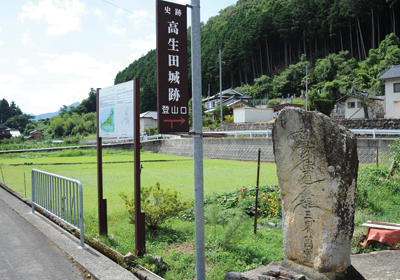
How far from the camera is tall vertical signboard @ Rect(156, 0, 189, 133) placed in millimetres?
4066

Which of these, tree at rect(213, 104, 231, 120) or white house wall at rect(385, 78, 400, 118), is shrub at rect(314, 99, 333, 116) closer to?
white house wall at rect(385, 78, 400, 118)

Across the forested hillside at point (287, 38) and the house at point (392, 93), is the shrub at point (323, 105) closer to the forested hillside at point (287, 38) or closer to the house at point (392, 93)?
the house at point (392, 93)

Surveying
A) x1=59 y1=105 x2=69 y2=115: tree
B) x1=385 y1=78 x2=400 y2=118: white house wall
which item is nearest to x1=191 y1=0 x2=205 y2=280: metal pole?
x1=385 y1=78 x2=400 y2=118: white house wall

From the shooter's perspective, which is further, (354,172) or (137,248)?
(137,248)

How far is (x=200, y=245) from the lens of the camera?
13.1ft

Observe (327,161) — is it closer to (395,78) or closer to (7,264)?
(7,264)

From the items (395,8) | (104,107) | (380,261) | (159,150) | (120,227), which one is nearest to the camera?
(380,261)

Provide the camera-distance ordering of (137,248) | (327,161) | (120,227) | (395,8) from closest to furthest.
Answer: (327,161) < (137,248) < (120,227) < (395,8)

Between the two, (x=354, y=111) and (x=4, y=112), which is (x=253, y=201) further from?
(x=4, y=112)

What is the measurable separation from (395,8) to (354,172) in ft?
207

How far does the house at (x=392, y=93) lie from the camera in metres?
27.0

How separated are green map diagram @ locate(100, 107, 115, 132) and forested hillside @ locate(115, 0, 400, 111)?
49983 millimetres

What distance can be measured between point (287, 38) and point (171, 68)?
69220 mm

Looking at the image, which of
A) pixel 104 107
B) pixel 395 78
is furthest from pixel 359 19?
pixel 104 107
